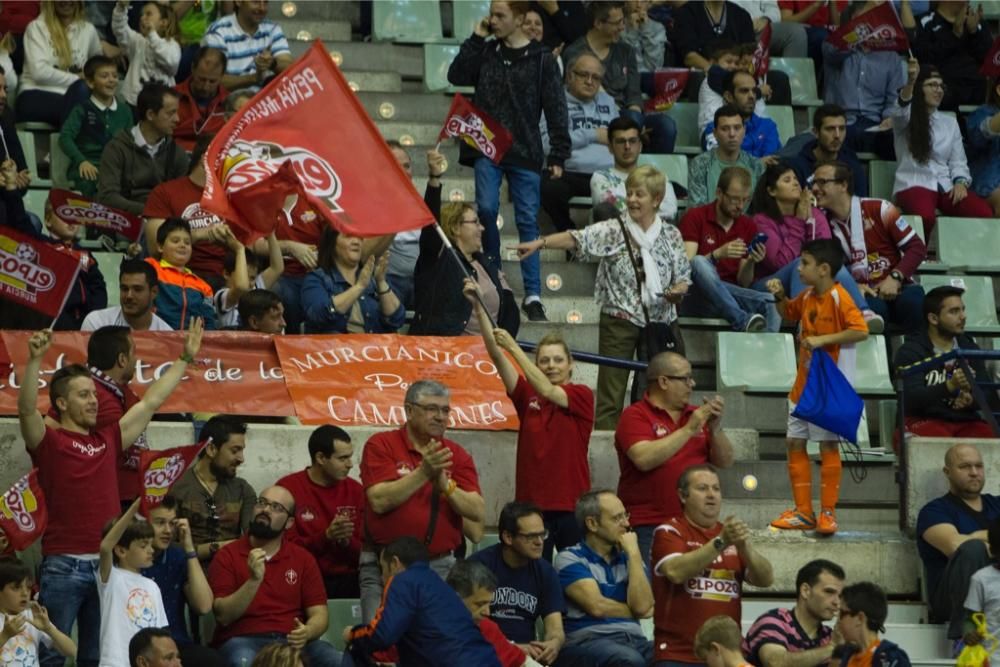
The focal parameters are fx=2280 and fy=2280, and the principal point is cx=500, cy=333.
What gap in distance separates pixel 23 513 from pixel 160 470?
0.76 m

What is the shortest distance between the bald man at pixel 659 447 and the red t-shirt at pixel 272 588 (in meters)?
1.74

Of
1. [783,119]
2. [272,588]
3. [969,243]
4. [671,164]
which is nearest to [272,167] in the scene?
[272,588]

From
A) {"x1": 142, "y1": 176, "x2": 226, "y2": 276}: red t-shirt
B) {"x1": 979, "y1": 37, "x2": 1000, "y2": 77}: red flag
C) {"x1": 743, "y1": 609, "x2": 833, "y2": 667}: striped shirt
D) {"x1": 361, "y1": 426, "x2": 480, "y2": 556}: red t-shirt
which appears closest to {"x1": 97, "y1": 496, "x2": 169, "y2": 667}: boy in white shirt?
{"x1": 361, "y1": 426, "x2": 480, "y2": 556}: red t-shirt

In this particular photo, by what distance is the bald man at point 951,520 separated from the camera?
40.1 feet

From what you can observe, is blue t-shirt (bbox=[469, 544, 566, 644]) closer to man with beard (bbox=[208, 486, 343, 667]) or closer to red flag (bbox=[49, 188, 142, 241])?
man with beard (bbox=[208, 486, 343, 667])

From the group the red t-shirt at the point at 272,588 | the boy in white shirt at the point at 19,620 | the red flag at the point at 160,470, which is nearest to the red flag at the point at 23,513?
the boy in white shirt at the point at 19,620

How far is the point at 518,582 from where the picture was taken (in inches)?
448

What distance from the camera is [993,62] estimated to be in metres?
18.3

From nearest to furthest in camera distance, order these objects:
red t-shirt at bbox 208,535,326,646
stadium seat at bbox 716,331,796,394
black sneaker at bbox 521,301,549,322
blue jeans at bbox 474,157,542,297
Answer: red t-shirt at bbox 208,535,326,646
stadium seat at bbox 716,331,796,394
black sneaker at bbox 521,301,549,322
blue jeans at bbox 474,157,542,297

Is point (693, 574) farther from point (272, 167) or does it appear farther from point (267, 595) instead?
point (272, 167)

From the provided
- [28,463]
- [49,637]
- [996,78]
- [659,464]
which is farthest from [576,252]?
[996,78]

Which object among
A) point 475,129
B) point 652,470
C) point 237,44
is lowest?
point 652,470

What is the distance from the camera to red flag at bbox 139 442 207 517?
11375mm

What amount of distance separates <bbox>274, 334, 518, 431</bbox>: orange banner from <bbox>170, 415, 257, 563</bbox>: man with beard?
1.20 m
